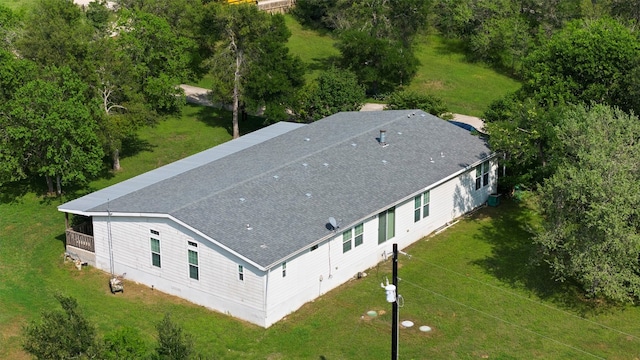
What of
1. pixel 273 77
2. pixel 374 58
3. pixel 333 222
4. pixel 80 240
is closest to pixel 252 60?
pixel 273 77

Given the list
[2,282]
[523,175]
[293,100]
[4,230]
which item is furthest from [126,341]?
[293,100]

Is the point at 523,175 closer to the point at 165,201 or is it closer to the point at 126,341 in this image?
the point at 165,201

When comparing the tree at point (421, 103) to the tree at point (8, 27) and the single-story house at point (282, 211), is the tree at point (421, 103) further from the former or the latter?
the tree at point (8, 27)

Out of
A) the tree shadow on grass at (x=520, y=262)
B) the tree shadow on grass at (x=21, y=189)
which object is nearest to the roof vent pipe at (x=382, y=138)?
the tree shadow on grass at (x=520, y=262)

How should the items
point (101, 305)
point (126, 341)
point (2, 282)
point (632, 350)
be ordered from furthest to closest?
point (2, 282)
point (101, 305)
point (632, 350)
point (126, 341)

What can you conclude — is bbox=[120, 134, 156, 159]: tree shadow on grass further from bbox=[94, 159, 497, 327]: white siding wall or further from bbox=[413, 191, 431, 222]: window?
bbox=[413, 191, 431, 222]: window

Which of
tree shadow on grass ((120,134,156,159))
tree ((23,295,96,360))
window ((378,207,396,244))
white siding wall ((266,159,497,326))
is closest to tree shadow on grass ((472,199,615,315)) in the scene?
white siding wall ((266,159,497,326))

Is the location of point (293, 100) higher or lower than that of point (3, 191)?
higher
